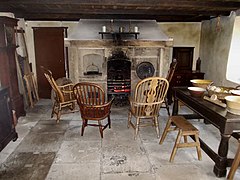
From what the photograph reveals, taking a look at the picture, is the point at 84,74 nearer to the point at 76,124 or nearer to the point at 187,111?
the point at 76,124

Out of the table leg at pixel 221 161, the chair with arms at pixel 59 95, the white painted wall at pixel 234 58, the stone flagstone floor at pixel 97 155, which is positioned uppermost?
the white painted wall at pixel 234 58

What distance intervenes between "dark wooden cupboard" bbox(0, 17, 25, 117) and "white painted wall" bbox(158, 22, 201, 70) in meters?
3.82

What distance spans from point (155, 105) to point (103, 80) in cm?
217

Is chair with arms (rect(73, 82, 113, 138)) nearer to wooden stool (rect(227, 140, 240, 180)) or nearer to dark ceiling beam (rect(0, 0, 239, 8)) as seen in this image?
dark ceiling beam (rect(0, 0, 239, 8))

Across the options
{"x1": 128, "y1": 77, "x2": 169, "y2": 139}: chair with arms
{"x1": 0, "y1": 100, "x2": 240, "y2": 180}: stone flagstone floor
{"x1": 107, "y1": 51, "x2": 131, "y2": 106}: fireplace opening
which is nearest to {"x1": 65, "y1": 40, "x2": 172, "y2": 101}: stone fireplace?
{"x1": 107, "y1": 51, "x2": 131, "y2": 106}: fireplace opening

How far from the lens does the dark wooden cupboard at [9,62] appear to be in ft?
12.8

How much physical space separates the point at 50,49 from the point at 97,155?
12.7 ft

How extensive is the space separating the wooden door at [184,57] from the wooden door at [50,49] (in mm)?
3201

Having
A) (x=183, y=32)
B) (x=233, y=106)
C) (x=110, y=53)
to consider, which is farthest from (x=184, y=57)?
(x=233, y=106)

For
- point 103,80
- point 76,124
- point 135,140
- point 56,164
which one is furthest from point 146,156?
point 103,80

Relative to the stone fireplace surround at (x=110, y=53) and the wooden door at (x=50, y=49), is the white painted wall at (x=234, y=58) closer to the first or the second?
the stone fireplace surround at (x=110, y=53)

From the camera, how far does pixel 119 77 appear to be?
5363mm

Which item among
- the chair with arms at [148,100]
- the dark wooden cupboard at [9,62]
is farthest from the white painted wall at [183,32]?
the dark wooden cupboard at [9,62]

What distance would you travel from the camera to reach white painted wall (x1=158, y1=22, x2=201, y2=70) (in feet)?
19.3
